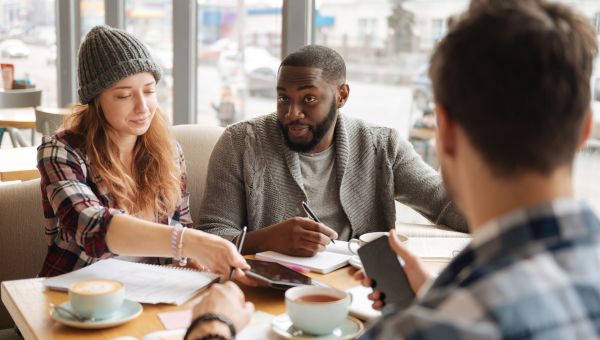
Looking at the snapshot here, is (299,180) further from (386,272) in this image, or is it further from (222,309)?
(222,309)

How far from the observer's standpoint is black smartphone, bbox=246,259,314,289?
1603 millimetres

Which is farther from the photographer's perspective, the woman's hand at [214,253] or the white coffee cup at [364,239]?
the white coffee cup at [364,239]

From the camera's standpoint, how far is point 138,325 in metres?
1.45

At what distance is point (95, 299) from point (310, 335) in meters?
0.42

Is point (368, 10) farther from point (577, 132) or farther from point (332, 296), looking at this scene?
point (577, 132)

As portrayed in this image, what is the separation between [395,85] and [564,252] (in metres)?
2.76

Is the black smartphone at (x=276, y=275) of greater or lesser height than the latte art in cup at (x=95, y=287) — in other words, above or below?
below

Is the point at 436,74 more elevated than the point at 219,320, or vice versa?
the point at 436,74

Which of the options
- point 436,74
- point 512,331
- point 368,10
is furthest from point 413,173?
point 512,331

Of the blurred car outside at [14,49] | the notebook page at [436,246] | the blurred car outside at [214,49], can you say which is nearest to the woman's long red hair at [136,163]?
the notebook page at [436,246]

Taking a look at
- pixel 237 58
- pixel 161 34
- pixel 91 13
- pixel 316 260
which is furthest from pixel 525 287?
pixel 91 13

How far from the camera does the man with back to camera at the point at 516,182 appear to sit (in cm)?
70

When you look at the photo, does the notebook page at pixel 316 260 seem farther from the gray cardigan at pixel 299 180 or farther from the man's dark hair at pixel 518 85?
the man's dark hair at pixel 518 85

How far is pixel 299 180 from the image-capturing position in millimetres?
2381
